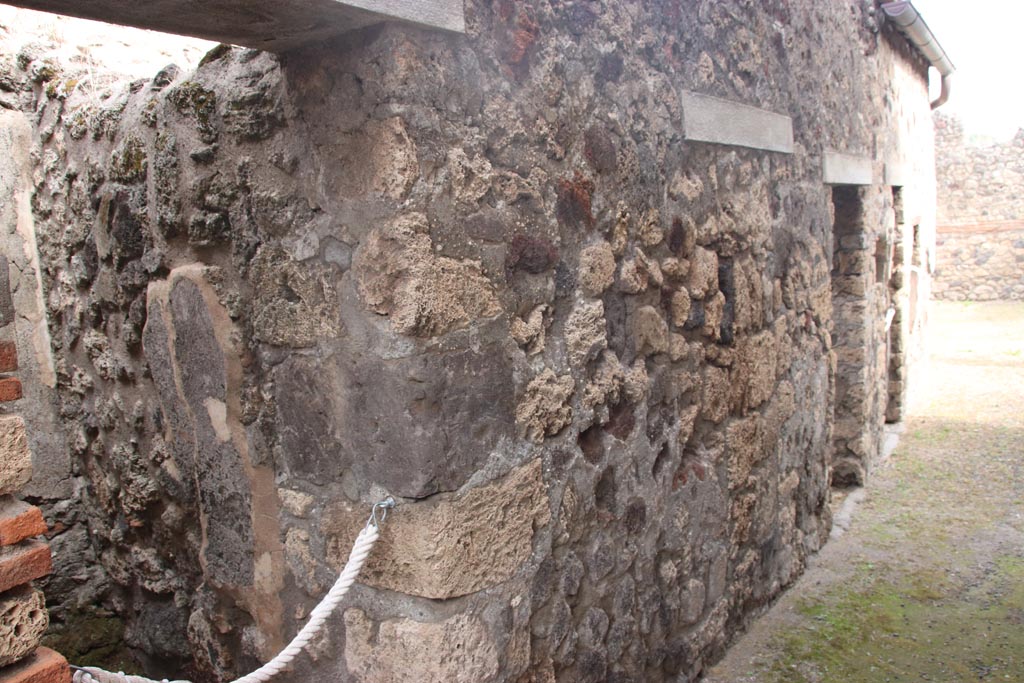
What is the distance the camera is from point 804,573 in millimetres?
3771

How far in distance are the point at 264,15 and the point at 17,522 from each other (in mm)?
967

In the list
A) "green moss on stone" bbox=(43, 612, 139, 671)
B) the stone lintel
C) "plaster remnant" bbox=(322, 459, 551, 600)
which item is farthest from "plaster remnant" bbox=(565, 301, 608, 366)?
the stone lintel

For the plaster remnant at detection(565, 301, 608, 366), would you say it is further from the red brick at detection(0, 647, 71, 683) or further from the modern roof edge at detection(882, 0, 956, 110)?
the modern roof edge at detection(882, 0, 956, 110)

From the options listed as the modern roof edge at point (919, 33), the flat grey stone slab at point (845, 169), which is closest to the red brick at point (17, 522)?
the flat grey stone slab at point (845, 169)

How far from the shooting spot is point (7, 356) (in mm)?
1359

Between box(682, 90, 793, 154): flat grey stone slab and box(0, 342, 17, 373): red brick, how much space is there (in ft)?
6.31

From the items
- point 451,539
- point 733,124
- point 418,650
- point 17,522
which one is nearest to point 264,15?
point 17,522

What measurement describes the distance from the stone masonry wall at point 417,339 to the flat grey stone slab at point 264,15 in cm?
6

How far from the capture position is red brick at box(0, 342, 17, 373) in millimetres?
1349

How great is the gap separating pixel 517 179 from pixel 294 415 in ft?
2.42

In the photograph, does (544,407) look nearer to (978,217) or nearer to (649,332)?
(649,332)

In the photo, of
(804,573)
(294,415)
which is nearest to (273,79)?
(294,415)

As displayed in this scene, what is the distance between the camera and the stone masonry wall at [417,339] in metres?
1.68

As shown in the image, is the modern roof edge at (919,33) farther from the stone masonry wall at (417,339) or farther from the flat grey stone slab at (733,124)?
the stone masonry wall at (417,339)
